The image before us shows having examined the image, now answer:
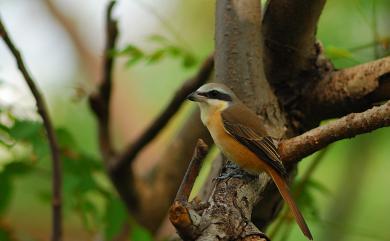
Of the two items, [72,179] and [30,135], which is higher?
[30,135]

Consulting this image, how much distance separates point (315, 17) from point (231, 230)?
4.06ft

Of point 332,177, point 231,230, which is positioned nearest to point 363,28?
point 332,177

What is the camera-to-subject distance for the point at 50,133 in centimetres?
284

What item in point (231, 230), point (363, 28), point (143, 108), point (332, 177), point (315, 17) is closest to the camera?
point (231, 230)

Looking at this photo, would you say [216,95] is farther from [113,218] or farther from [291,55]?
[113,218]

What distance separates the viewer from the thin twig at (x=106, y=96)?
11.6ft

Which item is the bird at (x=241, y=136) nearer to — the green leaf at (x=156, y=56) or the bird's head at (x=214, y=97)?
the bird's head at (x=214, y=97)

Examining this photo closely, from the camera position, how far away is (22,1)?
7789 mm

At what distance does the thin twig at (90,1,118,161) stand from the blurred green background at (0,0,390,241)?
8cm

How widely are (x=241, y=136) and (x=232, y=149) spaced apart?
0.54ft

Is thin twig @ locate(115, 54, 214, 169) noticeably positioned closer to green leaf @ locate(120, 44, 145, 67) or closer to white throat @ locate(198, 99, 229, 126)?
white throat @ locate(198, 99, 229, 126)

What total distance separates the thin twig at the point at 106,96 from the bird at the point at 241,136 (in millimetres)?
607

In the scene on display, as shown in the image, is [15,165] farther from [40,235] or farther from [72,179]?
[40,235]

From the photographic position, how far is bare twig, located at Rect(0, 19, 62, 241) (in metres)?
2.71
